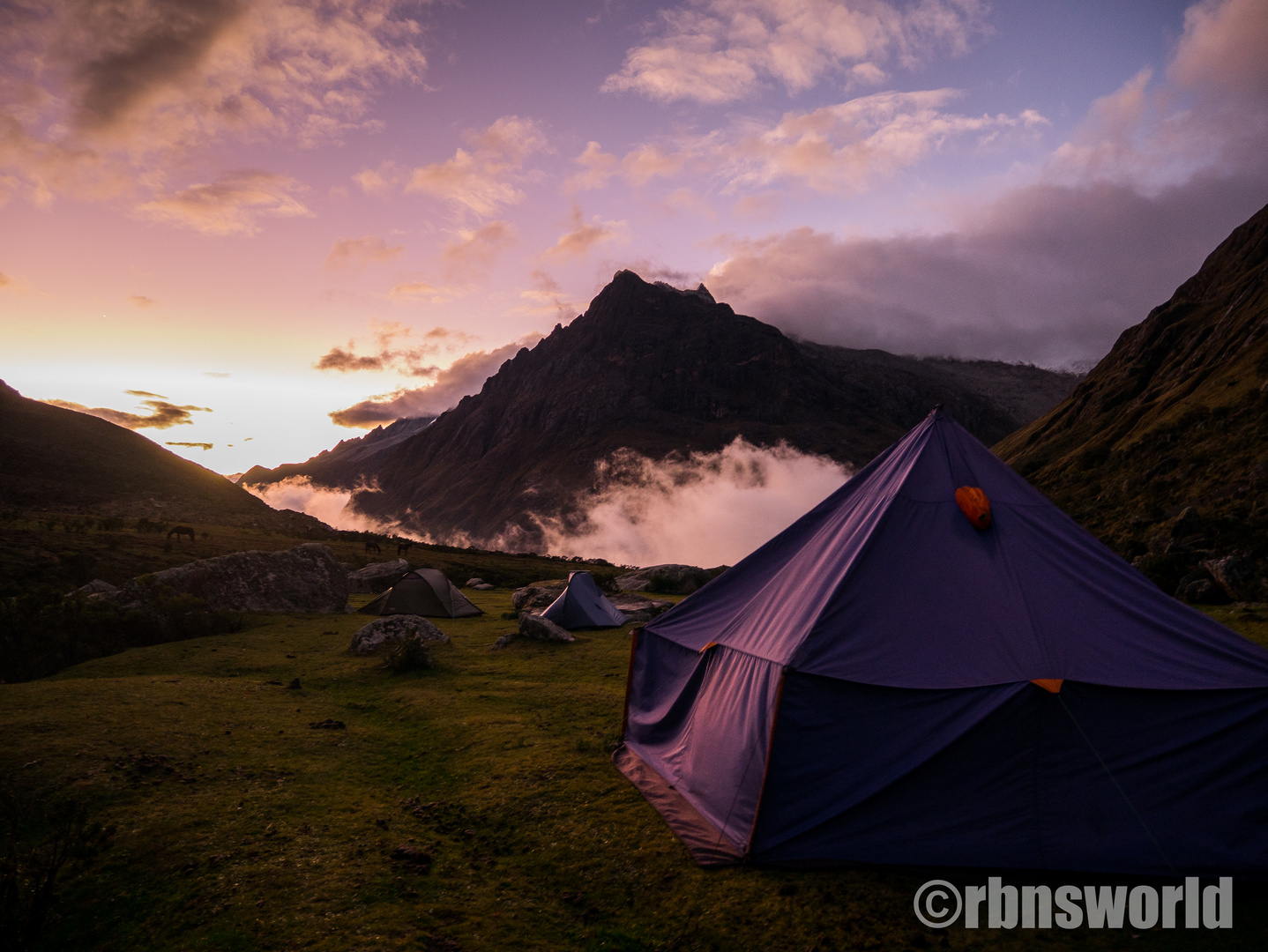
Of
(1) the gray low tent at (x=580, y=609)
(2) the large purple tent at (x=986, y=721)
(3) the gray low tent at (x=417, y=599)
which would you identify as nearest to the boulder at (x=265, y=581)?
(3) the gray low tent at (x=417, y=599)

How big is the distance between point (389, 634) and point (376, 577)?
20296mm

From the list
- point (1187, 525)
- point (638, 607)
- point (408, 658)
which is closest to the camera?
point (408, 658)

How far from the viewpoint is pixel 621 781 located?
991cm

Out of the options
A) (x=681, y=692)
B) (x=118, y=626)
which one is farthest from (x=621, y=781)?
(x=118, y=626)

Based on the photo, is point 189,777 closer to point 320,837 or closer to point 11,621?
point 320,837

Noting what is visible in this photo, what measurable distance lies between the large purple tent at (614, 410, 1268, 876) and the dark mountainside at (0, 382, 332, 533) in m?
75.1

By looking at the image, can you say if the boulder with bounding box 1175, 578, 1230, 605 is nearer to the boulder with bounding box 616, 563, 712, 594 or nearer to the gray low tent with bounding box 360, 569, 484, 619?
the boulder with bounding box 616, 563, 712, 594

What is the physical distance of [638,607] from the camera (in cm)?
3055

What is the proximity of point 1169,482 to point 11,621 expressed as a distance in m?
57.2

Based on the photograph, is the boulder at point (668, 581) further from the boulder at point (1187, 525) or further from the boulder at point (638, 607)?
the boulder at point (1187, 525)

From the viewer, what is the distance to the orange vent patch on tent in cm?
887

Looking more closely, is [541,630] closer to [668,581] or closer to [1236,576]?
[668,581]

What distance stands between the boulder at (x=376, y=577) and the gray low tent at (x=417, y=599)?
8.39m

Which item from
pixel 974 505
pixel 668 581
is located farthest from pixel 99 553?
pixel 974 505
